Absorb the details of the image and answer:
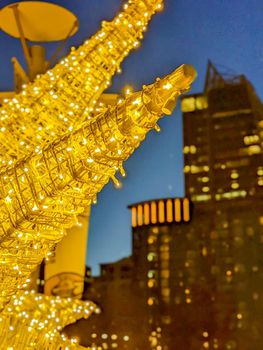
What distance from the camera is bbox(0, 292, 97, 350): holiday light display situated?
1.51 m

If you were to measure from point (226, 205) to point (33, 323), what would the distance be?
9.82 feet

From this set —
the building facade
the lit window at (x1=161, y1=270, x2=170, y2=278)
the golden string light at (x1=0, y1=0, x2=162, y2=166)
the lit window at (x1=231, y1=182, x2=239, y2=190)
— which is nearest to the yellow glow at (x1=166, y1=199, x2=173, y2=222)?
the building facade

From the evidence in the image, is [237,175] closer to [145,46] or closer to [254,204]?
[254,204]

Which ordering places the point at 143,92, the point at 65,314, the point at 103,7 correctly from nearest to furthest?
the point at 143,92 → the point at 65,314 → the point at 103,7

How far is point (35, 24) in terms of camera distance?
2150 mm

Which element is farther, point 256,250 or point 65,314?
point 256,250

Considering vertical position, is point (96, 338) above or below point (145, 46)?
below

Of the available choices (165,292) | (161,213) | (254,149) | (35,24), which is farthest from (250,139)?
(35,24)

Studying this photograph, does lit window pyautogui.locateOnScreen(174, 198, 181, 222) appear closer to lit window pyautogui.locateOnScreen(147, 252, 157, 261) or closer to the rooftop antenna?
lit window pyautogui.locateOnScreen(147, 252, 157, 261)

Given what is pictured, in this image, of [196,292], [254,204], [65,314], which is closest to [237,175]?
[254,204]

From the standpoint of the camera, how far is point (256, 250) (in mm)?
4523

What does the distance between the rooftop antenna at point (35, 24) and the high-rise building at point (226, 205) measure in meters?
2.32

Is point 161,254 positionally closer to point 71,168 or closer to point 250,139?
point 250,139

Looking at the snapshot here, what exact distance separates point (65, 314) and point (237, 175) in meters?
2.76
